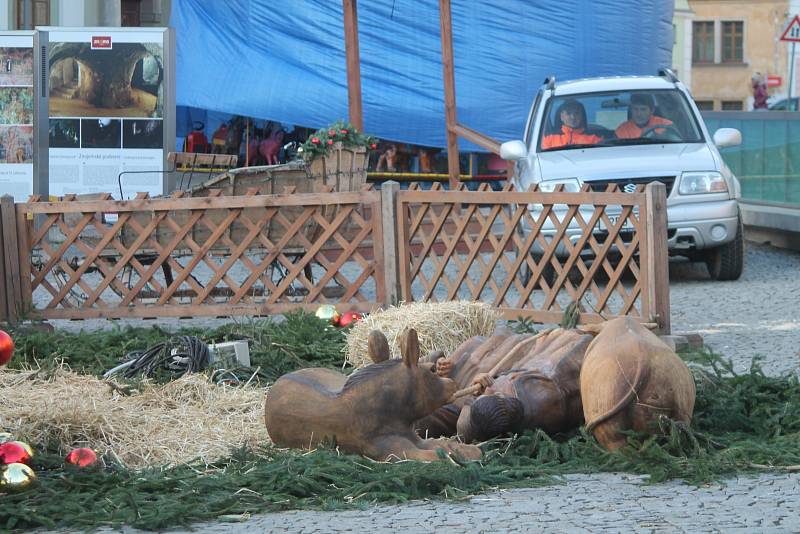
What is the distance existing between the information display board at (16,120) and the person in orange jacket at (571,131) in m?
5.19

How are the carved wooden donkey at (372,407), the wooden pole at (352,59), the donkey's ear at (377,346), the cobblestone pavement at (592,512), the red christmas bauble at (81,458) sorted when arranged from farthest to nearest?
the wooden pole at (352,59) → the donkey's ear at (377,346) → the carved wooden donkey at (372,407) → the red christmas bauble at (81,458) → the cobblestone pavement at (592,512)

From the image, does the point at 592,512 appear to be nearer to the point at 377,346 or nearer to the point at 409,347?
the point at 409,347

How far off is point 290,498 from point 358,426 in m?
0.69

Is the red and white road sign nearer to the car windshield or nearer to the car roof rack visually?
the car roof rack

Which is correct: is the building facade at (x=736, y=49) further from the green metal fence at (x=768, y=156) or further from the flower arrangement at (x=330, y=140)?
the flower arrangement at (x=330, y=140)

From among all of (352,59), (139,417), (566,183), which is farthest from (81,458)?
(352,59)

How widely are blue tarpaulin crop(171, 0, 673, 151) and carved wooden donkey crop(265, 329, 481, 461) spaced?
1557cm

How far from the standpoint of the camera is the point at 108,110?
574 inches

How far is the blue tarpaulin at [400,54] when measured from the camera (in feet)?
70.4

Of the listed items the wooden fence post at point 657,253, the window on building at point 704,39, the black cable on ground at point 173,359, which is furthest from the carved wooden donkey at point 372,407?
the window on building at point 704,39

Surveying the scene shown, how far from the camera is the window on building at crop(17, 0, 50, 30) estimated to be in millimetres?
24000

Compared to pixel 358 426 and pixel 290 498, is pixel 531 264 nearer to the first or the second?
pixel 358 426

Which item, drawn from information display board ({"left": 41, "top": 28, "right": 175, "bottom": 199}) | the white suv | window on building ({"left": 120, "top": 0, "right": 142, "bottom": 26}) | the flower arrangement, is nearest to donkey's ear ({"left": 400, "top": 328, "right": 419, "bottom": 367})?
the white suv

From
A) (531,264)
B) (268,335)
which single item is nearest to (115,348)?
(268,335)
